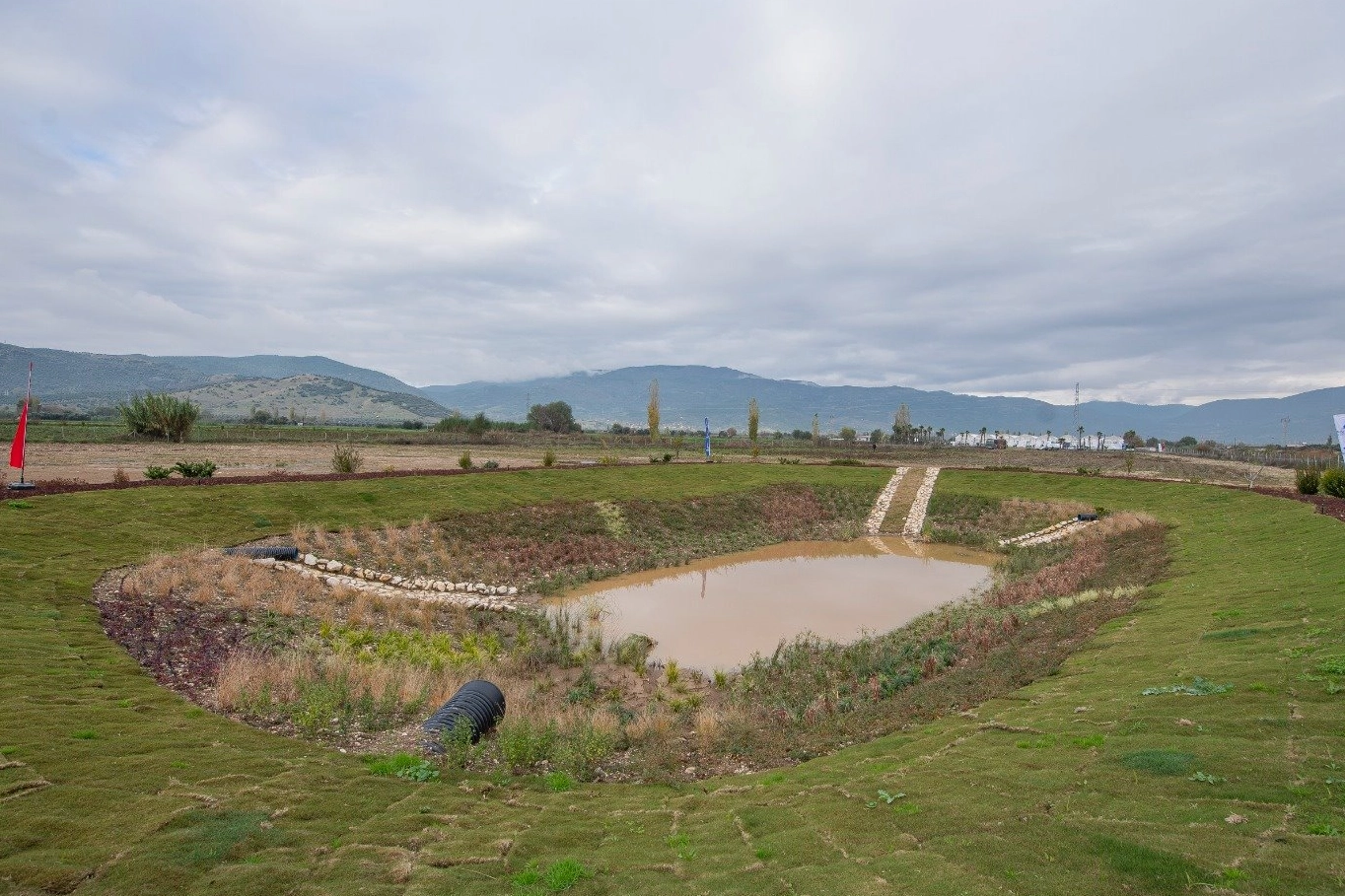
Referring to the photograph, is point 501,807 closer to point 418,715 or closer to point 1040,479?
point 418,715

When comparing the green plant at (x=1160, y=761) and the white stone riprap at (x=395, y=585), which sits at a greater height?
the green plant at (x=1160, y=761)

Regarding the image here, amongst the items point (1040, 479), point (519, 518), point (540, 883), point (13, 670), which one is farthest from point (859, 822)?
point (1040, 479)

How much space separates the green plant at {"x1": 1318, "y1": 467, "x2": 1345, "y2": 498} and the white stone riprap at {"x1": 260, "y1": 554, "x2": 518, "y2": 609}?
38.7m

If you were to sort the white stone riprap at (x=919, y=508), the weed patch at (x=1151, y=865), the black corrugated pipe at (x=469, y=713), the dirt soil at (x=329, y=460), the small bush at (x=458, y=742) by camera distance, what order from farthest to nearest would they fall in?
the white stone riprap at (x=919, y=508), the dirt soil at (x=329, y=460), the black corrugated pipe at (x=469, y=713), the small bush at (x=458, y=742), the weed patch at (x=1151, y=865)

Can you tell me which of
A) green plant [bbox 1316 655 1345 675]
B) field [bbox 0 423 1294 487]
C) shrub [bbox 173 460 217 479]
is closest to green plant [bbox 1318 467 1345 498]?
field [bbox 0 423 1294 487]

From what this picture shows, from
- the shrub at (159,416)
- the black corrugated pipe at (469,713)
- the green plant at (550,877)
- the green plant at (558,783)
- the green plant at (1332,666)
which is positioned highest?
the shrub at (159,416)

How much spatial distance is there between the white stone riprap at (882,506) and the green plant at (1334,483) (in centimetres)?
2137

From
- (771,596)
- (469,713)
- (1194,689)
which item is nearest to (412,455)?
(771,596)

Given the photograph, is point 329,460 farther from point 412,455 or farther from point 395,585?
point 395,585

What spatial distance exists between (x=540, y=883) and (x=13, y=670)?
31.9ft

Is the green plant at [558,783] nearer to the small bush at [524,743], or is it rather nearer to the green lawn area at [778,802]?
the green lawn area at [778,802]

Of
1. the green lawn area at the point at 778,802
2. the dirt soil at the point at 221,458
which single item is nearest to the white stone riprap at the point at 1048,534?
the green lawn area at the point at 778,802

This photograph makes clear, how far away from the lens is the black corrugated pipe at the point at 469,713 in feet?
33.5

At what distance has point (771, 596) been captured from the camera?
24484 millimetres
